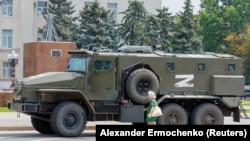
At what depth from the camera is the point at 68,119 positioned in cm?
2370

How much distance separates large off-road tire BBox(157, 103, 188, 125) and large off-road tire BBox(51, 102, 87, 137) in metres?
2.59

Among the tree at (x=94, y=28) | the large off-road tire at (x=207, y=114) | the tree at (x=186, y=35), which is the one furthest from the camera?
the tree at (x=186, y=35)

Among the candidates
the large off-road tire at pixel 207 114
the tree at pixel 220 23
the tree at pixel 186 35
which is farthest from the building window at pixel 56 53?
the tree at pixel 220 23

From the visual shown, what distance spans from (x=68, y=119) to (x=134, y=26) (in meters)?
47.3

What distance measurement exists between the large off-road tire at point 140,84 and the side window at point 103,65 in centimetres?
70

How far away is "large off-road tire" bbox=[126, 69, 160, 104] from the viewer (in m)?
24.5

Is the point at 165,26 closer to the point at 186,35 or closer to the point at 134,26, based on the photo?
the point at 186,35

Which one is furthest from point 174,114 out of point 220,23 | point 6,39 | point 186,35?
point 220,23

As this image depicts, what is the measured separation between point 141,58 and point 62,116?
123 inches

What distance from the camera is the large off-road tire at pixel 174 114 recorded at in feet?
81.8

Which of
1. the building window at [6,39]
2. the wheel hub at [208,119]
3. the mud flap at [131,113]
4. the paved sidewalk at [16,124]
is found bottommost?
the paved sidewalk at [16,124]

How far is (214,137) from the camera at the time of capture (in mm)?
11906

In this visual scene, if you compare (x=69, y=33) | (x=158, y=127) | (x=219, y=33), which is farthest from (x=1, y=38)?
(x=158, y=127)

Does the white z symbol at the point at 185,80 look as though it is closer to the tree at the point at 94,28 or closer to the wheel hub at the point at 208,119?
the wheel hub at the point at 208,119
